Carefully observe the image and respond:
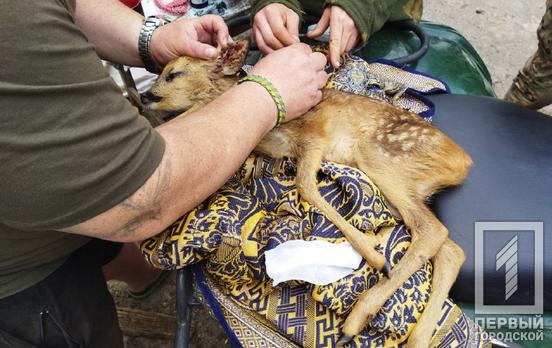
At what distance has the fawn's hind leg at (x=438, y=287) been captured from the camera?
4.57ft

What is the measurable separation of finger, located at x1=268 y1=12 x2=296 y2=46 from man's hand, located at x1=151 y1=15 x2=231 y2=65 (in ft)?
0.65

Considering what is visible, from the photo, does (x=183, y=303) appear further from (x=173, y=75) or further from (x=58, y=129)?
(x=173, y=75)

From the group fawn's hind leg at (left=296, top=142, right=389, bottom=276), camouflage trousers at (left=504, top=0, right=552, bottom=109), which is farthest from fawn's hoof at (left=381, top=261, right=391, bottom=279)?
camouflage trousers at (left=504, top=0, right=552, bottom=109)

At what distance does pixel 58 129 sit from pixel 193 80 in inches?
43.6

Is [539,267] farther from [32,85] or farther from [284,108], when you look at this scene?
[32,85]

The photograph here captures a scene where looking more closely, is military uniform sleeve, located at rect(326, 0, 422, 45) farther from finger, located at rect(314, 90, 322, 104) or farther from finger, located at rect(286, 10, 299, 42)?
finger, located at rect(314, 90, 322, 104)

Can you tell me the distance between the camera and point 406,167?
74.2 inches

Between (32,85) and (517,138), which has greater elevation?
(32,85)

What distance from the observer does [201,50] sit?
192cm

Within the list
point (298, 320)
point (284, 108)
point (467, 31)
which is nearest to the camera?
point (298, 320)

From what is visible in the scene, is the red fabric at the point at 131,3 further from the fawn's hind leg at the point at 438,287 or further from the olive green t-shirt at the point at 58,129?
the fawn's hind leg at the point at 438,287

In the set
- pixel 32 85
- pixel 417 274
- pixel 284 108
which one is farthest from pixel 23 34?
pixel 417 274

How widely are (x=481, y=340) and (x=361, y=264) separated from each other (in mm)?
400

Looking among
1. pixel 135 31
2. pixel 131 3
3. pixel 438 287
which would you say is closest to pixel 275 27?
A: pixel 135 31
